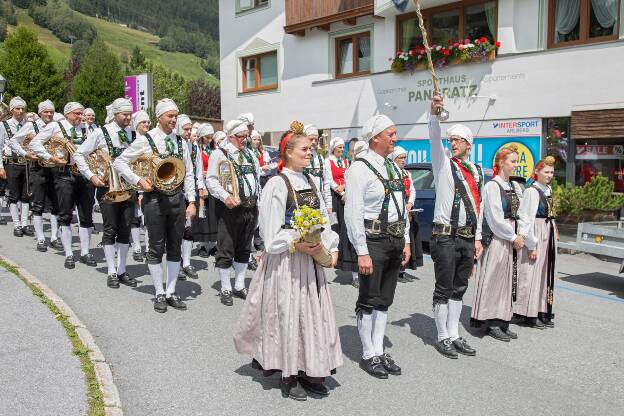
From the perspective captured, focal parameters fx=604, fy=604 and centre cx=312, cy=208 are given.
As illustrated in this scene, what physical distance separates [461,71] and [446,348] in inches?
487

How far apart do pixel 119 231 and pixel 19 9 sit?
550 ft

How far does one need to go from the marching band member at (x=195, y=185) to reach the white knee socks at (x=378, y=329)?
312 centimetres

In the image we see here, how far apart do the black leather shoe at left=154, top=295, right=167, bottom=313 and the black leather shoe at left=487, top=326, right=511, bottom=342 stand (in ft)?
11.5

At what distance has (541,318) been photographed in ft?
21.9

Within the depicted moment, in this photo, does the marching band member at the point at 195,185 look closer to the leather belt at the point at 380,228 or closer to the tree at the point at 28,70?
the leather belt at the point at 380,228

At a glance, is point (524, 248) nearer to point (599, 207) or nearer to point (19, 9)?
point (599, 207)

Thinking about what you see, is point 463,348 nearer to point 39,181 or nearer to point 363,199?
point 363,199

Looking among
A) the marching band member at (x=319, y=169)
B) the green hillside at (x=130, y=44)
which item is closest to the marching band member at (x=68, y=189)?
the marching band member at (x=319, y=169)

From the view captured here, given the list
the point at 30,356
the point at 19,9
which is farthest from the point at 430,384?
the point at 19,9

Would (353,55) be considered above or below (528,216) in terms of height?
above

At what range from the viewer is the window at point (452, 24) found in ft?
53.0

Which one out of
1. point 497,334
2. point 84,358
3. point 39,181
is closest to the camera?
point 84,358

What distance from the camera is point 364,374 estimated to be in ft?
16.5

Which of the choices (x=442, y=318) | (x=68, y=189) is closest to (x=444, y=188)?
(x=442, y=318)
